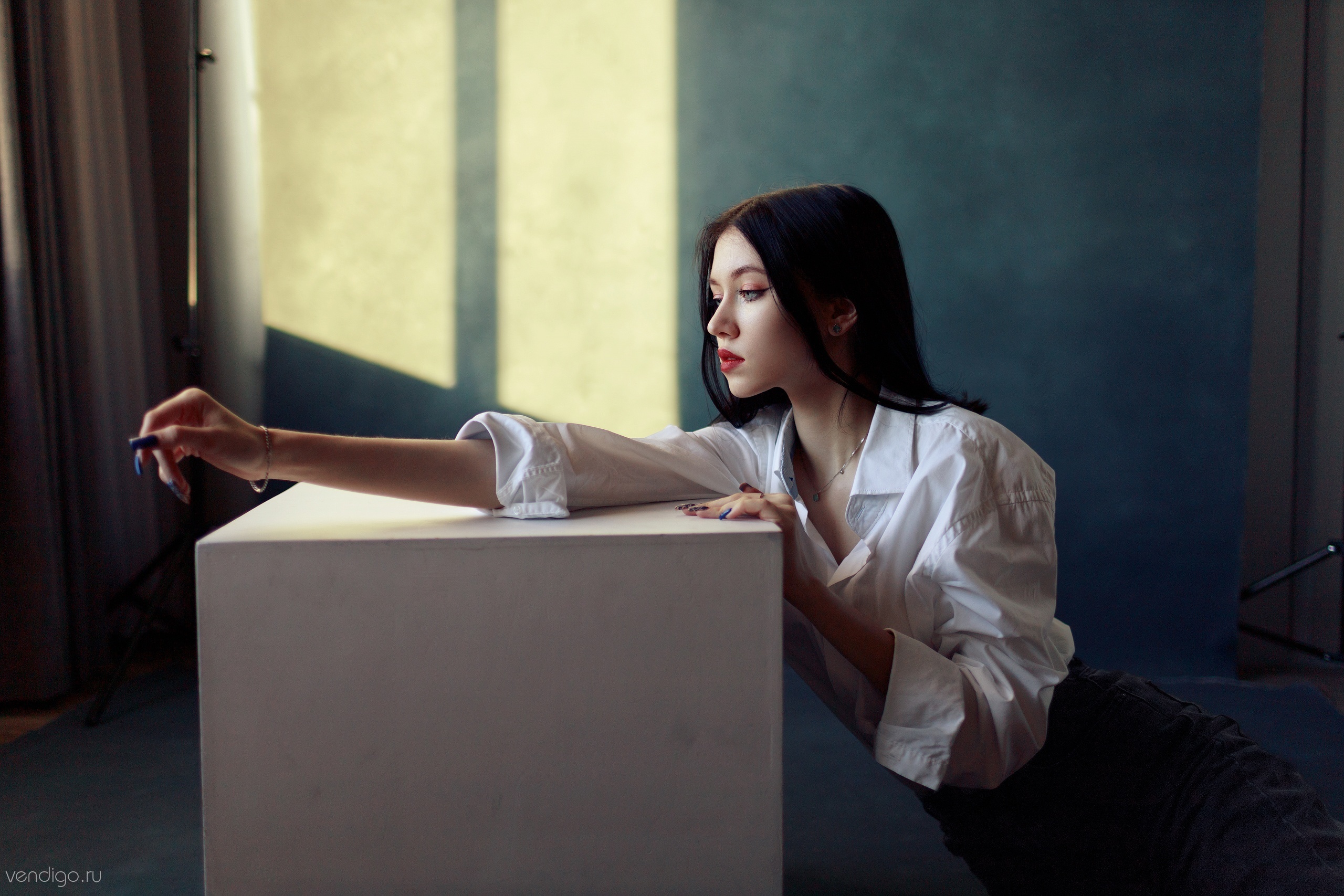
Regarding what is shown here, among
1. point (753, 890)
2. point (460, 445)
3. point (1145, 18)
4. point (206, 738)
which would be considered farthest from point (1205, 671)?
point (206, 738)

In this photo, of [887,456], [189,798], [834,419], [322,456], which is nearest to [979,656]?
[887,456]

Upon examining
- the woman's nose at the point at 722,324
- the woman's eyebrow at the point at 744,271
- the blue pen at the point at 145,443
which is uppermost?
the woman's eyebrow at the point at 744,271

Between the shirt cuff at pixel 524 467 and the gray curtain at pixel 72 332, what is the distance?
175cm

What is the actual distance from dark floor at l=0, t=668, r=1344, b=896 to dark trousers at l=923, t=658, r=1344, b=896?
16.5 inches

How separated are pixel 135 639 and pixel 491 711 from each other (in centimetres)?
172

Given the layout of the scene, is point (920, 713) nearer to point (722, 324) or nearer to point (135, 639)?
point (722, 324)

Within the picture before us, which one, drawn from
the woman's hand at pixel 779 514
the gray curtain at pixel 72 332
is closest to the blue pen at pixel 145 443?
the woman's hand at pixel 779 514

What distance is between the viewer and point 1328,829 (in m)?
0.96

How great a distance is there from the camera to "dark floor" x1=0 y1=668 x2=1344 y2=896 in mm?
1488

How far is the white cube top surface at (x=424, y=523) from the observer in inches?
30.1

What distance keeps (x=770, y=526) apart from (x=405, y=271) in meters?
1.93

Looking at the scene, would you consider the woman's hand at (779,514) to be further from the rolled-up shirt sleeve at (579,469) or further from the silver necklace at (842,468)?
the silver necklace at (842,468)

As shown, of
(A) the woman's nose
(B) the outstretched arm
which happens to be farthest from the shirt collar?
(B) the outstretched arm

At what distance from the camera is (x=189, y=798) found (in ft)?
5.66
